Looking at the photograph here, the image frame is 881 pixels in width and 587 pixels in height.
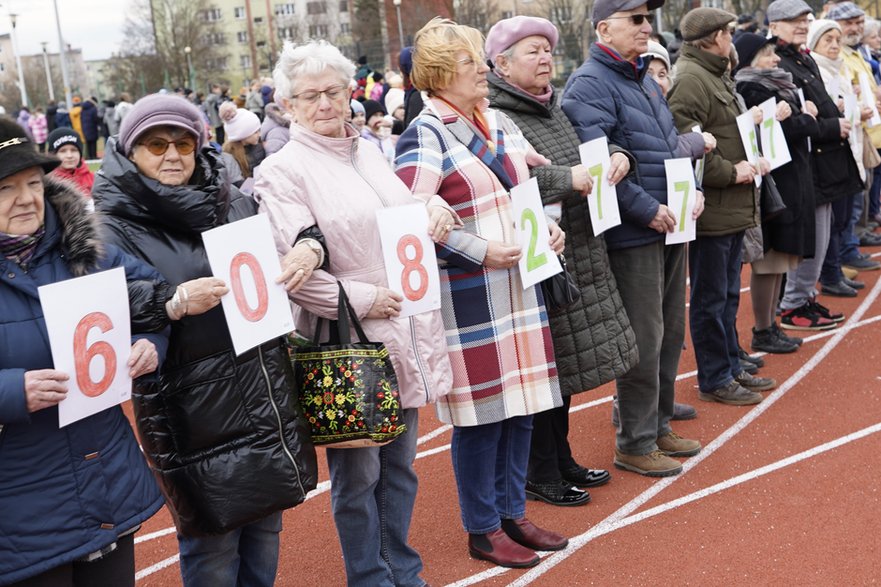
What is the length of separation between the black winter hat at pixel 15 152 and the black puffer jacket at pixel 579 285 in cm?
251

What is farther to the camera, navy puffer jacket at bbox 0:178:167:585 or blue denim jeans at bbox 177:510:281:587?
blue denim jeans at bbox 177:510:281:587

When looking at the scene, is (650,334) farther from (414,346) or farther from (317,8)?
(317,8)

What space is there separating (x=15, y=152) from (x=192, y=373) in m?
0.90

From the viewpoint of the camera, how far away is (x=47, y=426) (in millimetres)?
3053

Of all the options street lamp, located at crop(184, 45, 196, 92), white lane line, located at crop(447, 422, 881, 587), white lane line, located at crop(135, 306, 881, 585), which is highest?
street lamp, located at crop(184, 45, 196, 92)

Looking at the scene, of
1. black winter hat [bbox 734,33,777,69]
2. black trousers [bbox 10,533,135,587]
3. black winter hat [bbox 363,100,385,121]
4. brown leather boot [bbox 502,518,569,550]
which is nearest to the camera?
black trousers [bbox 10,533,135,587]

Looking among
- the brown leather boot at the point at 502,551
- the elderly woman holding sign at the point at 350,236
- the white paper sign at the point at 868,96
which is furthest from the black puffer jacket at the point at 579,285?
the white paper sign at the point at 868,96

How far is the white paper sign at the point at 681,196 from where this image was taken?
5.53 metres

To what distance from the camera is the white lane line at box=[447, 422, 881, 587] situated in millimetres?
4699

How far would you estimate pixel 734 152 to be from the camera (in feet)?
21.4

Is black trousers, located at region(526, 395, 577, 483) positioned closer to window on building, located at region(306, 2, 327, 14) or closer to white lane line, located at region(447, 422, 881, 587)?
white lane line, located at region(447, 422, 881, 587)

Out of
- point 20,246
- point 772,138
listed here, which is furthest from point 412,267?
point 772,138

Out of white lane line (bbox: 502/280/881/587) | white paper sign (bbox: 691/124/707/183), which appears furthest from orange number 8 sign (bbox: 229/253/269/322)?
white paper sign (bbox: 691/124/707/183)

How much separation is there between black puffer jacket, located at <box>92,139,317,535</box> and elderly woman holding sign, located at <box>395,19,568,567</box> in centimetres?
112
